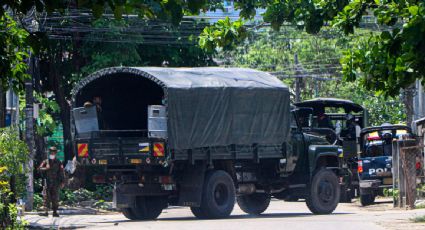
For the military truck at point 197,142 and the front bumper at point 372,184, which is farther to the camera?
the front bumper at point 372,184

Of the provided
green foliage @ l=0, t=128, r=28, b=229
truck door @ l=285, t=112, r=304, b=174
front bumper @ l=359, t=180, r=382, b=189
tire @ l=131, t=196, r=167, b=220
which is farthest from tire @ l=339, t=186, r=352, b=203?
green foliage @ l=0, t=128, r=28, b=229

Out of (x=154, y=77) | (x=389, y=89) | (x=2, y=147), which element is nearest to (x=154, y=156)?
(x=154, y=77)

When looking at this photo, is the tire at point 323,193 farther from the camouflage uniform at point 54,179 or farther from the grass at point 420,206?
the camouflage uniform at point 54,179

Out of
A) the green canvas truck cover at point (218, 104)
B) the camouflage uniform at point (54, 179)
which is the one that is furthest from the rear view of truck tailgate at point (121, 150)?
the camouflage uniform at point (54, 179)

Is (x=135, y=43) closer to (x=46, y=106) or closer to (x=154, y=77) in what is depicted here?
(x=46, y=106)

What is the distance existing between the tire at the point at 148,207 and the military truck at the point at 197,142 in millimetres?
24

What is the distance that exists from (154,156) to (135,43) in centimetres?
1198

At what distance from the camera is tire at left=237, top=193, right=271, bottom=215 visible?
26.5m

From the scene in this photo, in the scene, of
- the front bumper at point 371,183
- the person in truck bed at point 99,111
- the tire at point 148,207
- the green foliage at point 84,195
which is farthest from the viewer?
the green foliage at point 84,195

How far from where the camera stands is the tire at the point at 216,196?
76.9 feet

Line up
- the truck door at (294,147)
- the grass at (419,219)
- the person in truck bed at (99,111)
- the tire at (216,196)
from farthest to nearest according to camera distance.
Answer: the truck door at (294,147) < the person in truck bed at (99,111) < the tire at (216,196) < the grass at (419,219)

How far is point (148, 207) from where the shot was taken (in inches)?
958

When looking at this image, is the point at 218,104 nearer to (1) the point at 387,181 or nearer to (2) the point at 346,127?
(1) the point at 387,181

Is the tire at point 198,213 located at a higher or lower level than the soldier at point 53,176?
lower
